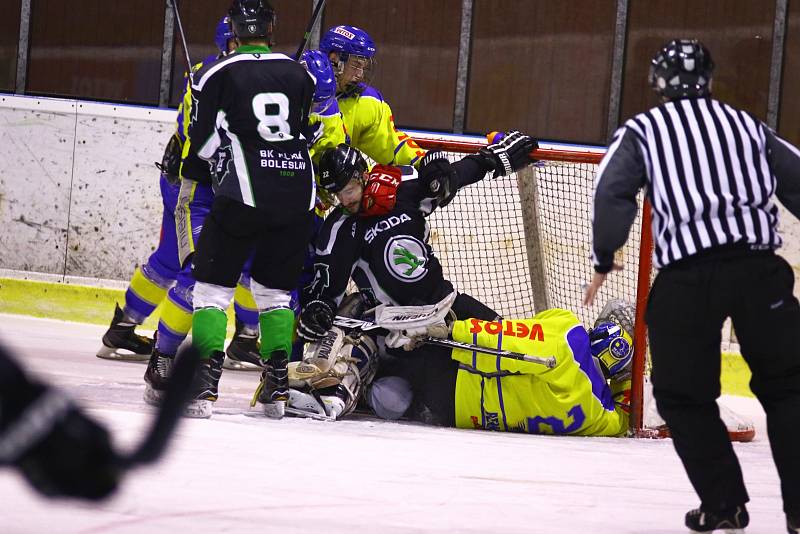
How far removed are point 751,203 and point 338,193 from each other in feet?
6.01

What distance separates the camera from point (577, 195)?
5.11 metres

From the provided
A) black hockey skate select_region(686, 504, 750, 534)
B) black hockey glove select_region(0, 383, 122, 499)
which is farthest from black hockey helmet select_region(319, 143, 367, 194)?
black hockey glove select_region(0, 383, 122, 499)

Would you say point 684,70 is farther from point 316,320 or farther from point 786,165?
point 316,320

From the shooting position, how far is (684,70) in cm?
255

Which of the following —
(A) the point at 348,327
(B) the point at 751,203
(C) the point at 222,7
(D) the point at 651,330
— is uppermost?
(C) the point at 222,7

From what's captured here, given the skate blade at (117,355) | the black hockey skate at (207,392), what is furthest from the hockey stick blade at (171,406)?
the skate blade at (117,355)

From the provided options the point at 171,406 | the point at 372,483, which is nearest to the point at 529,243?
the point at 372,483

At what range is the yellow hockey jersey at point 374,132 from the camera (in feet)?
15.6

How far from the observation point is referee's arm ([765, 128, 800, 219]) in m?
2.54

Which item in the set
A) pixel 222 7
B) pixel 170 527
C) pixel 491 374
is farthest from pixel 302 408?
pixel 222 7

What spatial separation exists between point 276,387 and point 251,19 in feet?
3.95

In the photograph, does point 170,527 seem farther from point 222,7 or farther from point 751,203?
point 222,7

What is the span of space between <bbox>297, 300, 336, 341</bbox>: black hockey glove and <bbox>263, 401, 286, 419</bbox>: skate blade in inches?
10.5

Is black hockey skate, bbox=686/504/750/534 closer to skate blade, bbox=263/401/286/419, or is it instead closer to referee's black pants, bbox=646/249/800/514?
referee's black pants, bbox=646/249/800/514
